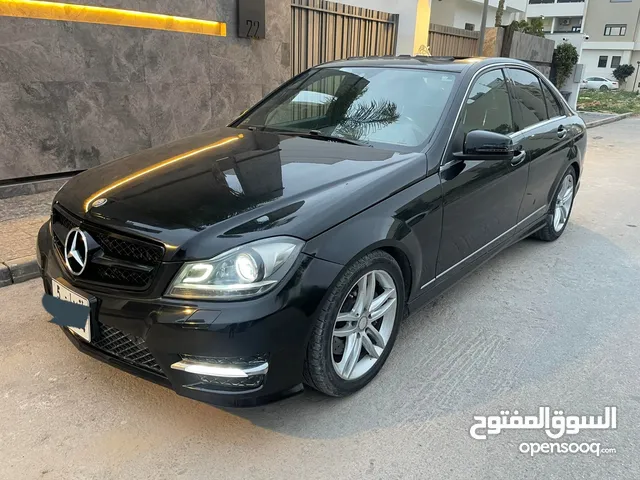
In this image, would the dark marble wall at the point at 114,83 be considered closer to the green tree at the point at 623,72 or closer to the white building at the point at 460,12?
the white building at the point at 460,12

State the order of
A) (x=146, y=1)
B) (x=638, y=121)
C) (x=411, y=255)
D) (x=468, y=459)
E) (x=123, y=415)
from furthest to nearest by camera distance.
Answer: (x=638, y=121) < (x=146, y=1) < (x=411, y=255) < (x=123, y=415) < (x=468, y=459)

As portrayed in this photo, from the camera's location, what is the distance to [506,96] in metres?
3.93

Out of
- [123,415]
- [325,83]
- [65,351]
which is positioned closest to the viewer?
[123,415]

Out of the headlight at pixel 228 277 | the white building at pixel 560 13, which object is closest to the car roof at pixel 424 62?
the headlight at pixel 228 277

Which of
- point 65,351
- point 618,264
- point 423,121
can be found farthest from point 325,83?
point 618,264

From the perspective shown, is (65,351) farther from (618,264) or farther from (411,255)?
(618,264)

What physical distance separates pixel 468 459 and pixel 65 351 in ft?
7.55

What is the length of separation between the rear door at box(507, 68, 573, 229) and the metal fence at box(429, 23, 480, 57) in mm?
7883

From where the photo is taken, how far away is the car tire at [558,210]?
491 cm

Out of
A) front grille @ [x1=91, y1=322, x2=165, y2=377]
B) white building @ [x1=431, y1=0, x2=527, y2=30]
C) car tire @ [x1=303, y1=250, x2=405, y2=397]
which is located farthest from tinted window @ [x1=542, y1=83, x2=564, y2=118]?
white building @ [x1=431, y1=0, x2=527, y2=30]

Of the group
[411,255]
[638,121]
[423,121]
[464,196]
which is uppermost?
[423,121]

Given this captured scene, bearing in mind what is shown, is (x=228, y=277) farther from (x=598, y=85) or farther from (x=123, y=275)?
(x=598, y=85)

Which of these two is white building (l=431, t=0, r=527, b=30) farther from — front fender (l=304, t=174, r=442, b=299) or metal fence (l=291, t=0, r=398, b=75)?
front fender (l=304, t=174, r=442, b=299)

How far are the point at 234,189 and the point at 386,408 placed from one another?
134 centimetres
